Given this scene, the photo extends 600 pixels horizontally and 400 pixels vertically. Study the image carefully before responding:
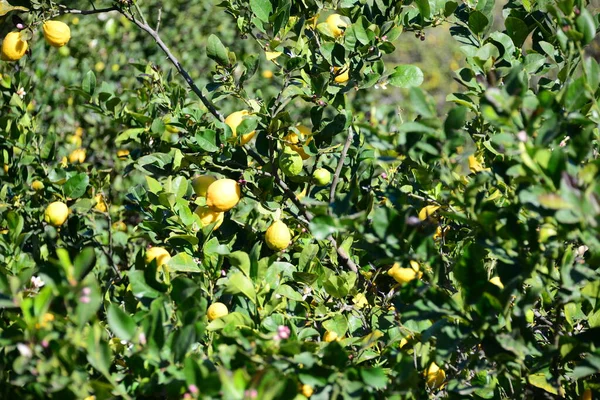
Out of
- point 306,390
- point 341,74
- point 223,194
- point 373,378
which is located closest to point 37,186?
point 223,194

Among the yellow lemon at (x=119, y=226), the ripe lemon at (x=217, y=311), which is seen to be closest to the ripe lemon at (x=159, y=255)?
the ripe lemon at (x=217, y=311)

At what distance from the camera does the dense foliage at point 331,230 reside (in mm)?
792

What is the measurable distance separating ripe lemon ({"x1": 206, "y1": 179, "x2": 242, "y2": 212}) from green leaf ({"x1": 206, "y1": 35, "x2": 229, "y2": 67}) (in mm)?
264

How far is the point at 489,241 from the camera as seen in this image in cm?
85

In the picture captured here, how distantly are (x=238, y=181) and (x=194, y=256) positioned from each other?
8.0 inches

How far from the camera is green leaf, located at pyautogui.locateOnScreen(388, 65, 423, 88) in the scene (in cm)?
135

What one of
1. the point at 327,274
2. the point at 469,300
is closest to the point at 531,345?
the point at 469,300

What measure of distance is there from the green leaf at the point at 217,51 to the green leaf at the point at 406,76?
0.36m

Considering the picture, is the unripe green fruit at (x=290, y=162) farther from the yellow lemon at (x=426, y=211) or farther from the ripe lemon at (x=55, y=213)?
the ripe lemon at (x=55, y=213)

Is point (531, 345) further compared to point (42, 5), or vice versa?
point (42, 5)

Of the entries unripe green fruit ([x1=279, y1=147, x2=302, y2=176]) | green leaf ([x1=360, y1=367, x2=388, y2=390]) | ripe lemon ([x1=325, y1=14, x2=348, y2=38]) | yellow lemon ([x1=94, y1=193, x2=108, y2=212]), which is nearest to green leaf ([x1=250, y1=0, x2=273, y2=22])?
ripe lemon ([x1=325, y1=14, x2=348, y2=38])

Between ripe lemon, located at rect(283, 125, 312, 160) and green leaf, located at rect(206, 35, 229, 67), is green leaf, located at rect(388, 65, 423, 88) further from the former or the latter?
green leaf, located at rect(206, 35, 229, 67)

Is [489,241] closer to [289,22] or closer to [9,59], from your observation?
[289,22]

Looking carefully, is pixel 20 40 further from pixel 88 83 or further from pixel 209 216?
pixel 209 216
